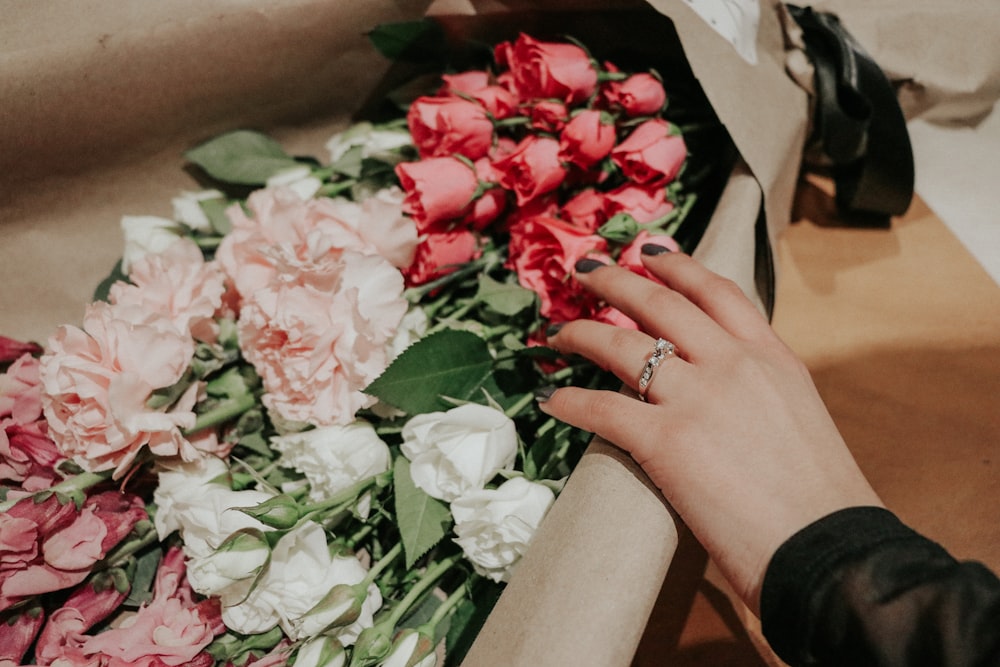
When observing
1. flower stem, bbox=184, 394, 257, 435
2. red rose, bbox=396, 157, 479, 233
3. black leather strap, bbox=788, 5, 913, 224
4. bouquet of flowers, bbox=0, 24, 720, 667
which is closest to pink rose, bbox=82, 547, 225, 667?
bouquet of flowers, bbox=0, 24, 720, 667

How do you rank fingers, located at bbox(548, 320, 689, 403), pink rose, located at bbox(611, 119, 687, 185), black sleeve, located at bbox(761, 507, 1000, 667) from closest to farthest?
black sleeve, located at bbox(761, 507, 1000, 667) → fingers, located at bbox(548, 320, 689, 403) → pink rose, located at bbox(611, 119, 687, 185)

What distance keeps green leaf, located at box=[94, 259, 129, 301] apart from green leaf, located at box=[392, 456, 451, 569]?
12.8 inches

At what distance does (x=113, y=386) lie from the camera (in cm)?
39

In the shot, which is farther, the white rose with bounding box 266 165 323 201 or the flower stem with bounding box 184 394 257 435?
the white rose with bounding box 266 165 323 201

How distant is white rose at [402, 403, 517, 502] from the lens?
40cm

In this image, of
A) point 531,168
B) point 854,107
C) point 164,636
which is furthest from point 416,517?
point 854,107

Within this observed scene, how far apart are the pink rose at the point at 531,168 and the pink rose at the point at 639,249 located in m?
0.09

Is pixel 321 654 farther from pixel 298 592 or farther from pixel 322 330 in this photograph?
pixel 322 330

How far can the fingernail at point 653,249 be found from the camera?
1.49ft

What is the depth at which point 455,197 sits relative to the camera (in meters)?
0.50

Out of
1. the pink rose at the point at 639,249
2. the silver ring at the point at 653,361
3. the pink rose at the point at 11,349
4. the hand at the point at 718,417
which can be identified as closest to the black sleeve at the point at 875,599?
the hand at the point at 718,417

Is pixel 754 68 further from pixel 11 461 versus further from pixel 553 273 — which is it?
pixel 11 461

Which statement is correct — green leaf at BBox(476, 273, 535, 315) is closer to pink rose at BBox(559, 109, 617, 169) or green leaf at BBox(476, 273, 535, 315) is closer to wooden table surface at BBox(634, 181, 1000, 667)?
pink rose at BBox(559, 109, 617, 169)

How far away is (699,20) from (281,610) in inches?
20.2
